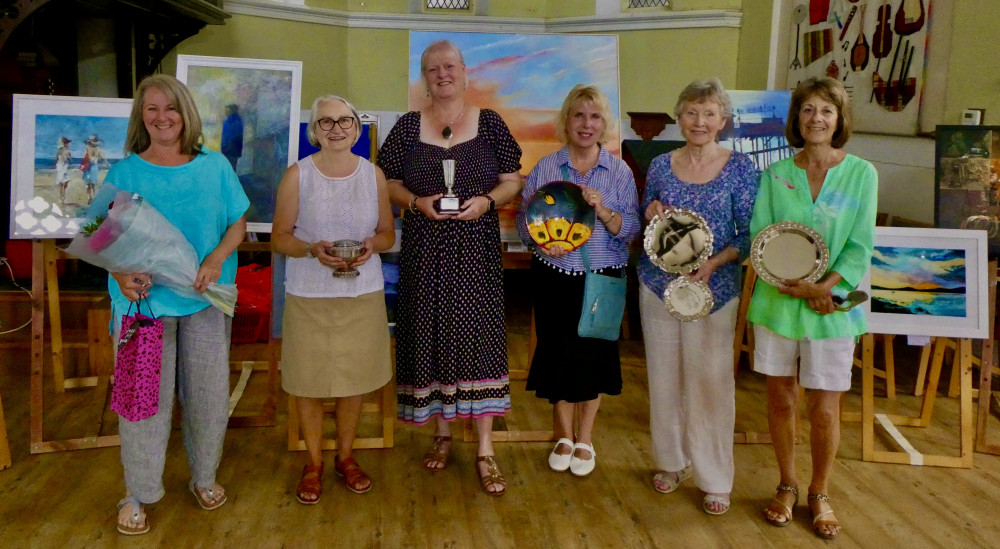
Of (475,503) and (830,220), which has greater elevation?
(830,220)

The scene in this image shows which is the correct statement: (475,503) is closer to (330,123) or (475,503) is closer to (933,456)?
(330,123)

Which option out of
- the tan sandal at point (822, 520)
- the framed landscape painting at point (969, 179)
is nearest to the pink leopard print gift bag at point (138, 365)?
the tan sandal at point (822, 520)

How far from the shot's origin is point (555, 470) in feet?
9.73

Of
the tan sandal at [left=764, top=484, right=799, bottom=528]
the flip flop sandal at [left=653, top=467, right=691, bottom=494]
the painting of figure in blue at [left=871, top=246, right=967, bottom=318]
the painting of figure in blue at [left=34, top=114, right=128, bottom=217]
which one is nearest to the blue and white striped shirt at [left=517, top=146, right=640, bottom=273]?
the flip flop sandal at [left=653, top=467, right=691, bottom=494]

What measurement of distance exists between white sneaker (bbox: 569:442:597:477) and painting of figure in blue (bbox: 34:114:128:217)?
6.94ft

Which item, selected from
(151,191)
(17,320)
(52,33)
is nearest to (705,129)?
(151,191)

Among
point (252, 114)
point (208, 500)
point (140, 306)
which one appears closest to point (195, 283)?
point (140, 306)

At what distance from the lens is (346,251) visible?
2.40 m

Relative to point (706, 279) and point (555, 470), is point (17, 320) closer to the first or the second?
point (555, 470)

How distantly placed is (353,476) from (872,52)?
12.7ft

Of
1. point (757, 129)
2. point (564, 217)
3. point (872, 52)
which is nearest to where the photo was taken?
point (564, 217)

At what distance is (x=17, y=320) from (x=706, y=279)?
3.52 m

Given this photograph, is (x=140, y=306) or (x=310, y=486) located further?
(x=310, y=486)

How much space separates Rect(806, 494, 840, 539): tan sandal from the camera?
8.13 ft
